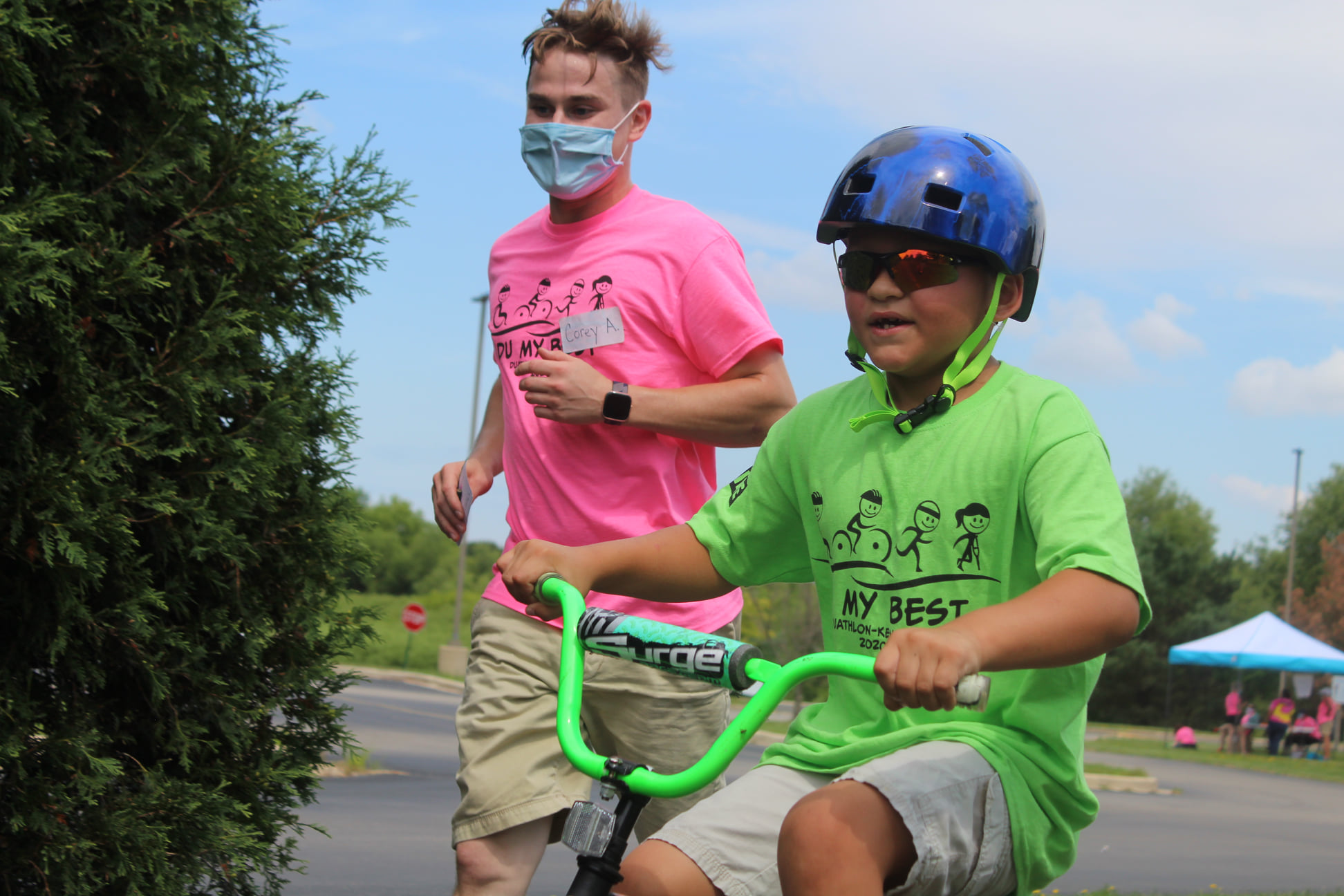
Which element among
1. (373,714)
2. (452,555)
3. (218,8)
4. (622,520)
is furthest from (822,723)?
(452,555)

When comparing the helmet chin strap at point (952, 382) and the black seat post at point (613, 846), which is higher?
the helmet chin strap at point (952, 382)

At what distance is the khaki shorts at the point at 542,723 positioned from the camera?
3650 mm

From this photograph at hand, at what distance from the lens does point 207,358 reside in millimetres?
4250

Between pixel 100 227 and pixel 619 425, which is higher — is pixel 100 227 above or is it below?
above

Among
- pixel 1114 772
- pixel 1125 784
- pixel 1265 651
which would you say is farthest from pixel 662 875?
pixel 1265 651

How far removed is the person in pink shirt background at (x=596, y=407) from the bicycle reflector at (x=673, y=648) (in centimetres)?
155

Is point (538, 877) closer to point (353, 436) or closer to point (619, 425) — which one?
point (353, 436)

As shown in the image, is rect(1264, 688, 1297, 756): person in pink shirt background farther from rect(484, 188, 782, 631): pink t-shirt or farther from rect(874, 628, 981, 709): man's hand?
rect(874, 628, 981, 709): man's hand

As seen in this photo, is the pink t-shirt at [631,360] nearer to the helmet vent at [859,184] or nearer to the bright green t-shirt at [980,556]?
the bright green t-shirt at [980,556]

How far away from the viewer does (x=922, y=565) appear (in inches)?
98.3

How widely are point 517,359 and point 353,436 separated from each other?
3.35ft

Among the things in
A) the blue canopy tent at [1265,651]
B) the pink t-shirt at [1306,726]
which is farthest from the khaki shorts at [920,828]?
the pink t-shirt at [1306,726]

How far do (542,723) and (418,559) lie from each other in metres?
70.8

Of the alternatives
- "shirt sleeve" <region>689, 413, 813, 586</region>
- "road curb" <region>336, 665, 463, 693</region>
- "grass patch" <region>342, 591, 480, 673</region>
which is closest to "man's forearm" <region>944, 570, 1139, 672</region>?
"shirt sleeve" <region>689, 413, 813, 586</region>
